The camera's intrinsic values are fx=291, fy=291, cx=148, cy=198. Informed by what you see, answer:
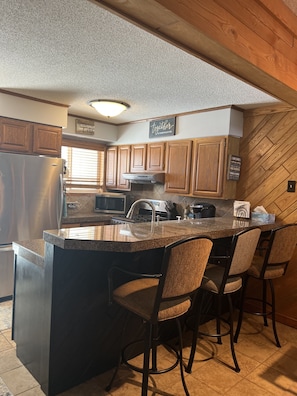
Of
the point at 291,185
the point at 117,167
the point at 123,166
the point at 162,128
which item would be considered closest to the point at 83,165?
the point at 117,167

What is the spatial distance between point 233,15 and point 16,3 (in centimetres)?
119

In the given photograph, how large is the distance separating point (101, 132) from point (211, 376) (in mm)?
3790

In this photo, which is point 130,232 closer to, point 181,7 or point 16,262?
point 16,262

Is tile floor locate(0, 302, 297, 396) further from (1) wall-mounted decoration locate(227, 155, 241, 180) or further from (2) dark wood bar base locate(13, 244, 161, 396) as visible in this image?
(1) wall-mounted decoration locate(227, 155, 241, 180)

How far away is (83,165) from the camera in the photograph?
504 centimetres

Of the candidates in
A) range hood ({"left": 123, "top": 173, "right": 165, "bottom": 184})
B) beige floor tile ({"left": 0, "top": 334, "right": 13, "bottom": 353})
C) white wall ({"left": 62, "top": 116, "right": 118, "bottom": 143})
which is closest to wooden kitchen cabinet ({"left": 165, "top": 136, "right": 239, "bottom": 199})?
range hood ({"left": 123, "top": 173, "right": 165, "bottom": 184})

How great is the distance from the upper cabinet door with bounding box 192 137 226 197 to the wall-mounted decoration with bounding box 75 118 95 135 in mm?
1782

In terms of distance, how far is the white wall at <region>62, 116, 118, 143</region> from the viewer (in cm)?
443

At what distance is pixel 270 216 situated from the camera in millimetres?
3215

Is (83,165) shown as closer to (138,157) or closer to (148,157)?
(138,157)

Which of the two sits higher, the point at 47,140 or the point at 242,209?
the point at 47,140

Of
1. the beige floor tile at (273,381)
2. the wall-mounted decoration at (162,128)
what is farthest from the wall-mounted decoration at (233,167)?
the beige floor tile at (273,381)

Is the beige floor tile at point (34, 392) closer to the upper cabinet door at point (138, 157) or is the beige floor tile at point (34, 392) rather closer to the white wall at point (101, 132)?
the upper cabinet door at point (138, 157)

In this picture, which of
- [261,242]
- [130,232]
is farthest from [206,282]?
[261,242]
